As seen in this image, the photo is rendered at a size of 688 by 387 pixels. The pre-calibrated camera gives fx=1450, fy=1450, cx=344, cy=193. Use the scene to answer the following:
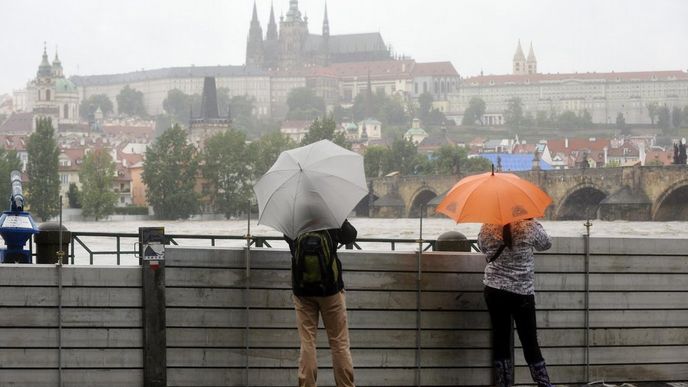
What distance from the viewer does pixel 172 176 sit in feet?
250

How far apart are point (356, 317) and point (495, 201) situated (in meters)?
0.83

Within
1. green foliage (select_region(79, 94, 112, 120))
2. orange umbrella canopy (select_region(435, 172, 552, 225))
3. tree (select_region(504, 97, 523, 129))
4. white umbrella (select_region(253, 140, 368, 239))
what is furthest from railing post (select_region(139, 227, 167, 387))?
green foliage (select_region(79, 94, 112, 120))

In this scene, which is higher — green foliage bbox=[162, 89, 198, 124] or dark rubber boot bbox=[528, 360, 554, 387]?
green foliage bbox=[162, 89, 198, 124]

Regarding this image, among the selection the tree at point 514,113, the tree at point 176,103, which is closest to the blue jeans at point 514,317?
the tree at point 514,113

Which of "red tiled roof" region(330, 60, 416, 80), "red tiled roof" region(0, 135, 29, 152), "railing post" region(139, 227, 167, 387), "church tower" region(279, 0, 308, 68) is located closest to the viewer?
"railing post" region(139, 227, 167, 387)

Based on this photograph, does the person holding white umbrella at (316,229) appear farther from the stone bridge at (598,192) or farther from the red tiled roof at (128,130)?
the red tiled roof at (128,130)

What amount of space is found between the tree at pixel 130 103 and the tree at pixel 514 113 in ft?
146

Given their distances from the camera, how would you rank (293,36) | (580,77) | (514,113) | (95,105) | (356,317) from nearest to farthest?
(356,317), (514,113), (580,77), (95,105), (293,36)

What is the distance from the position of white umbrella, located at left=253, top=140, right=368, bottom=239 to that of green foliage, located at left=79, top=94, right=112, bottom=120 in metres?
171

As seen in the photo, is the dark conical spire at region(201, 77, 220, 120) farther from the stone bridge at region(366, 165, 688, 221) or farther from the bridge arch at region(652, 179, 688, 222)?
the bridge arch at region(652, 179, 688, 222)

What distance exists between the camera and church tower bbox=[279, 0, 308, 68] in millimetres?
187375

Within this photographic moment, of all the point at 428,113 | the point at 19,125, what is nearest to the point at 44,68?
the point at 19,125

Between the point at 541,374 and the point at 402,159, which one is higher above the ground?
the point at 541,374

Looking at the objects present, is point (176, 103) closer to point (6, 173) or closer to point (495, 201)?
point (6, 173)
